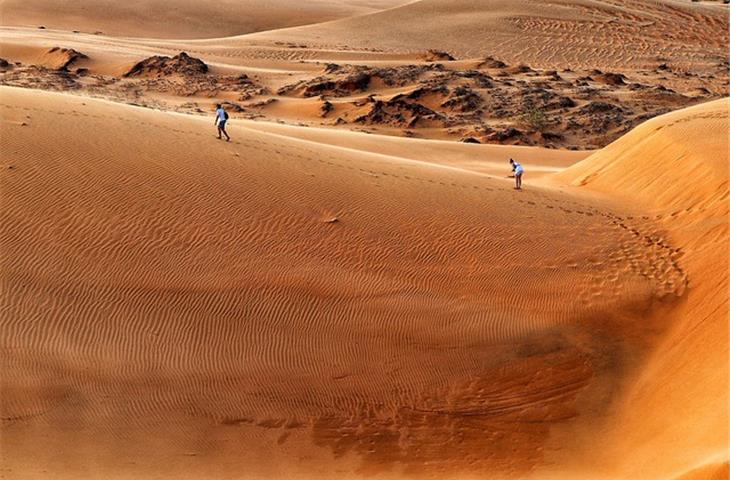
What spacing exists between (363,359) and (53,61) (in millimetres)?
21861

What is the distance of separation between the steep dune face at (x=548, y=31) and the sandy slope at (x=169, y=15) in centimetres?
748

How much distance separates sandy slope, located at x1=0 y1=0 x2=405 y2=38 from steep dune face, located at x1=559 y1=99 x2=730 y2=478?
3350 cm

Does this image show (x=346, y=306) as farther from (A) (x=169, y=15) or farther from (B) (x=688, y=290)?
(A) (x=169, y=15)

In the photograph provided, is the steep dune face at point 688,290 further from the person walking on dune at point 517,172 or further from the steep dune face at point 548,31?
the steep dune face at point 548,31

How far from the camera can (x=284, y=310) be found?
964 centimetres

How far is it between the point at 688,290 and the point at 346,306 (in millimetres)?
4142

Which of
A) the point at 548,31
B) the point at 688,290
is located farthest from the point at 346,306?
the point at 548,31

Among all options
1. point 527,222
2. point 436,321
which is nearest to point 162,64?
point 527,222

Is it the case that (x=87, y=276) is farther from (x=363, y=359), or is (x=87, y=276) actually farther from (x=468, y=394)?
(x=468, y=394)

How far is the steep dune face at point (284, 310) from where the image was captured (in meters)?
8.09

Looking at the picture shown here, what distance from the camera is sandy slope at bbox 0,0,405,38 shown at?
44188 millimetres

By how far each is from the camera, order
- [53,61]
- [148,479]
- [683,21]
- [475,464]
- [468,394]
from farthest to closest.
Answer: [683,21]
[53,61]
[468,394]
[475,464]
[148,479]

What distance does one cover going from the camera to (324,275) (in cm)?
1030

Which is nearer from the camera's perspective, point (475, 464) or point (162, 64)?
point (475, 464)
